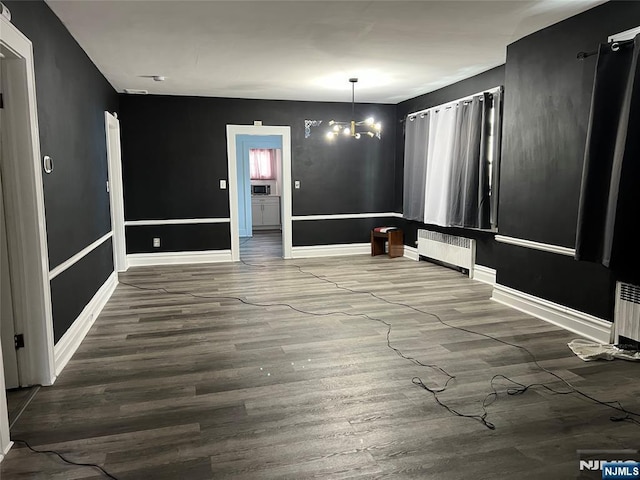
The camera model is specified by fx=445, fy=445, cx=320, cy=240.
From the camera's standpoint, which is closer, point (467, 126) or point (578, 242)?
point (578, 242)

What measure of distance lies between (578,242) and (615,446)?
5.76 ft

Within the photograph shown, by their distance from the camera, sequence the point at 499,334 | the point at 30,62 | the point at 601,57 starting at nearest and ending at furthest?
the point at 30,62
the point at 601,57
the point at 499,334

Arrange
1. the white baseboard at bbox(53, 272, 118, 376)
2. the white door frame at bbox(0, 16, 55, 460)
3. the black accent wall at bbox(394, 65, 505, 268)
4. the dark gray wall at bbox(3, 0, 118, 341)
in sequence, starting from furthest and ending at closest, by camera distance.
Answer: the black accent wall at bbox(394, 65, 505, 268), the white baseboard at bbox(53, 272, 118, 376), the dark gray wall at bbox(3, 0, 118, 341), the white door frame at bbox(0, 16, 55, 460)

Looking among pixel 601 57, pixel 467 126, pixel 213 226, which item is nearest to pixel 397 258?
pixel 467 126

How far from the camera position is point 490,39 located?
4180 mm

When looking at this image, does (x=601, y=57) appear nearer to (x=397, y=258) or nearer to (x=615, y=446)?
(x=615, y=446)

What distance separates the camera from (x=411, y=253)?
24.3 feet

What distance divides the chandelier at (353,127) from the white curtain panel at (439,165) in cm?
84

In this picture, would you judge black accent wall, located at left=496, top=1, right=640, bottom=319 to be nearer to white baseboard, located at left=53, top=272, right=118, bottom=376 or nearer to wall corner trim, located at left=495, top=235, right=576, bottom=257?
wall corner trim, located at left=495, top=235, right=576, bottom=257

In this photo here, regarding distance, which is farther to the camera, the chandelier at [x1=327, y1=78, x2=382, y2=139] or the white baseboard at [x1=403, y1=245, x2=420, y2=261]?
the white baseboard at [x1=403, y1=245, x2=420, y2=261]

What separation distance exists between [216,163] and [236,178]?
0.41 metres

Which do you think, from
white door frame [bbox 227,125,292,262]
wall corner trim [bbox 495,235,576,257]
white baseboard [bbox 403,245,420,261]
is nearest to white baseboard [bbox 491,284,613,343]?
wall corner trim [bbox 495,235,576,257]

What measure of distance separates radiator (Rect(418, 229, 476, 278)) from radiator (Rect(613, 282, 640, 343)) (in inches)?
99.0

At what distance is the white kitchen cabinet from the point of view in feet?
38.1
